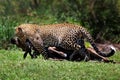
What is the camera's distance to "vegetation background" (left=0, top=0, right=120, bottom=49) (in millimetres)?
21322

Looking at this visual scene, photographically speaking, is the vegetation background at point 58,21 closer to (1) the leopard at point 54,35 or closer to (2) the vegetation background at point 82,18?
(2) the vegetation background at point 82,18

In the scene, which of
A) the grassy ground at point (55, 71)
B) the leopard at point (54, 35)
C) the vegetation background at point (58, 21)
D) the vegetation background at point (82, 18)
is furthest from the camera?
the vegetation background at point (82, 18)

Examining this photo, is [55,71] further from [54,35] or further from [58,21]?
[58,21]

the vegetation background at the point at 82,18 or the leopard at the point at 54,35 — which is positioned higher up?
the leopard at the point at 54,35

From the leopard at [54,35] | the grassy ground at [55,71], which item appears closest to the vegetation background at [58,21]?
the grassy ground at [55,71]

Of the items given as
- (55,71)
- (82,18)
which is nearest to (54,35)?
(55,71)

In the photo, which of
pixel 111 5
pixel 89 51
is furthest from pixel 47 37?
pixel 111 5

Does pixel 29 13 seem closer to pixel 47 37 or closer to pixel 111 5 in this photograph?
pixel 111 5

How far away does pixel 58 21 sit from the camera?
23.3 meters

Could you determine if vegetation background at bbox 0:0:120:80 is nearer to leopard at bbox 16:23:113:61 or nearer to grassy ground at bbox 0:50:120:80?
grassy ground at bbox 0:50:120:80

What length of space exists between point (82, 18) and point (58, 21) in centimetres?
116

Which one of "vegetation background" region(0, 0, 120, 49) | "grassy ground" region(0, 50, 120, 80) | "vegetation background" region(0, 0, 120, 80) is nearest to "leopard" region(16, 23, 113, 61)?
"vegetation background" region(0, 0, 120, 80)

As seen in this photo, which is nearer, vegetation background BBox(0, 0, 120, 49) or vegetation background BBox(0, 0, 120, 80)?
vegetation background BBox(0, 0, 120, 80)

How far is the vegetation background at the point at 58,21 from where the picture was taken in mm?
12445
